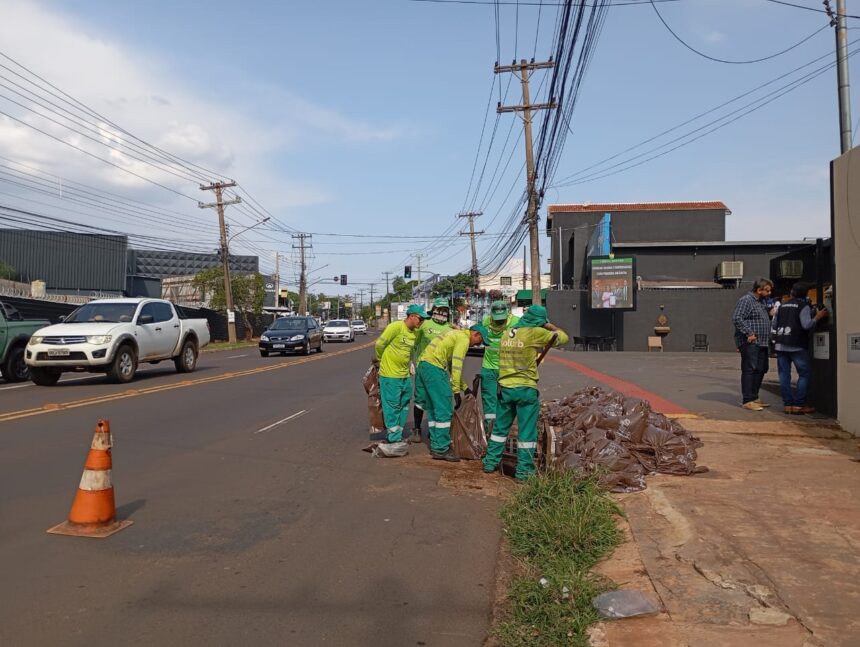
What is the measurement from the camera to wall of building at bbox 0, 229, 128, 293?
5503 cm

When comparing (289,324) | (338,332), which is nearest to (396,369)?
(289,324)

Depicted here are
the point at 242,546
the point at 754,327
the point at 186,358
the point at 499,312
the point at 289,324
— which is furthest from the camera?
the point at 289,324

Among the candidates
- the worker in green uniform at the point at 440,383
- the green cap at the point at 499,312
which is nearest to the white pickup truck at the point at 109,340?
the worker in green uniform at the point at 440,383

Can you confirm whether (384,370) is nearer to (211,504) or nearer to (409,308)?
(409,308)

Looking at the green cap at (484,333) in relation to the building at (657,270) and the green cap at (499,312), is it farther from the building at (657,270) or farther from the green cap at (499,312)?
the building at (657,270)

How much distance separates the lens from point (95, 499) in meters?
5.14

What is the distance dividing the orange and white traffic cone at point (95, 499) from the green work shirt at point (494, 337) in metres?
4.29

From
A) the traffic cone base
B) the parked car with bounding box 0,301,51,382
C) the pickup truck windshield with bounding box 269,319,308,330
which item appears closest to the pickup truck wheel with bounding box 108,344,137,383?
the parked car with bounding box 0,301,51,382

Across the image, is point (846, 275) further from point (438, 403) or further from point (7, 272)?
point (7, 272)

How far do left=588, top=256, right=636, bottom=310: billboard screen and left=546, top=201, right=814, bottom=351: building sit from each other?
6 cm

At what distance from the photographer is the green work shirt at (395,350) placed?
26.1ft

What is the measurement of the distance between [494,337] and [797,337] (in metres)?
4.35

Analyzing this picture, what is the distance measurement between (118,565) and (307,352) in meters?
23.6

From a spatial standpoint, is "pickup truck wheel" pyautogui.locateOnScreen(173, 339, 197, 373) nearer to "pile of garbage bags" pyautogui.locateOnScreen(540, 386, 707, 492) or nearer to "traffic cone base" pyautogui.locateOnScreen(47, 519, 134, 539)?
"pile of garbage bags" pyautogui.locateOnScreen(540, 386, 707, 492)
